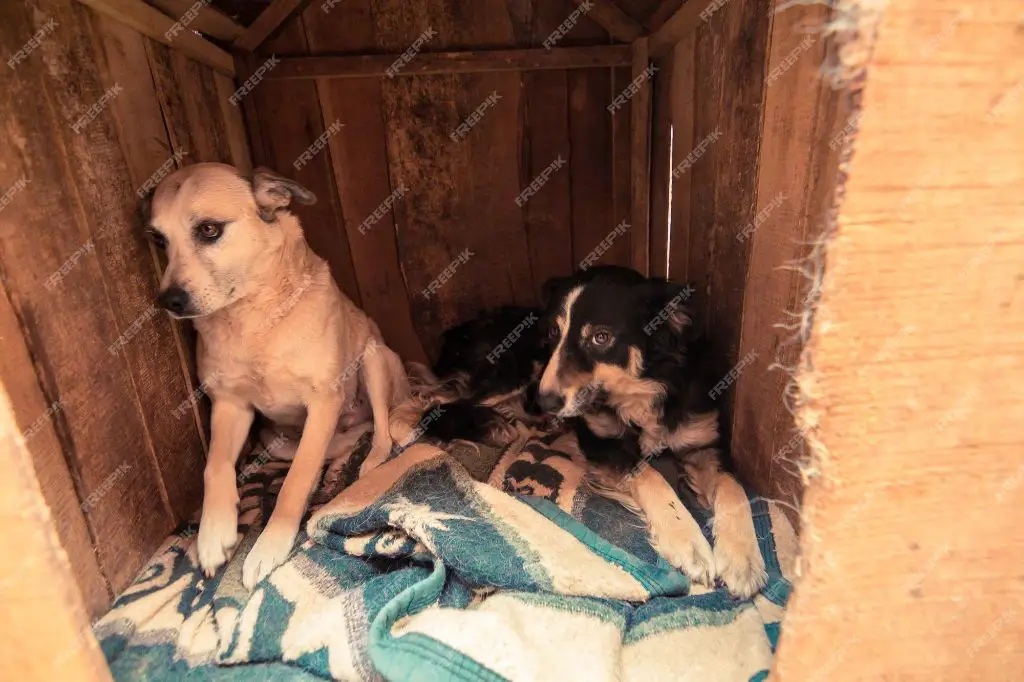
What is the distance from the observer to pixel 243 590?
5.18ft

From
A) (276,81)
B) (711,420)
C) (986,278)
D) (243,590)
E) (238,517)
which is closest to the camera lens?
(986,278)

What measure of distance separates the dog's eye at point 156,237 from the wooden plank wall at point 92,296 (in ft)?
0.15

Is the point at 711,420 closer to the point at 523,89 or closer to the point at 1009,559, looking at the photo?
the point at 1009,559

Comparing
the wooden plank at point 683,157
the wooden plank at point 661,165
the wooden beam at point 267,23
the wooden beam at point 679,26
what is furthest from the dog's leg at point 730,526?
the wooden beam at point 267,23

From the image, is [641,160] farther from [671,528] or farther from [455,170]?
[671,528]

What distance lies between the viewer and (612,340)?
1931 mm

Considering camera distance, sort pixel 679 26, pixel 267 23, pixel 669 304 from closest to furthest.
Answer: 1. pixel 669 304
2. pixel 679 26
3. pixel 267 23

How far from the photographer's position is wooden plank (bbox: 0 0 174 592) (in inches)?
54.4

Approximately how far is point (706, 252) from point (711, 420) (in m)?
0.61

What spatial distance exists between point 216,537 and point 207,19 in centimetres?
193

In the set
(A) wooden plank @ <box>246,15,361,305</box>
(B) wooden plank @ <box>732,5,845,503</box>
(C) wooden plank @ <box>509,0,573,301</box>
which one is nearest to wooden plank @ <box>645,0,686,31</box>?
(C) wooden plank @ <box>509,0,573,301</box>

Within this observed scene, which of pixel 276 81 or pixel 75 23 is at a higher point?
pixel 75 23

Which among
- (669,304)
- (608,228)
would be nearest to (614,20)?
(608,228)

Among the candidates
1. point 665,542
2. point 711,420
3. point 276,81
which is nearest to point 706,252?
point 711,420
